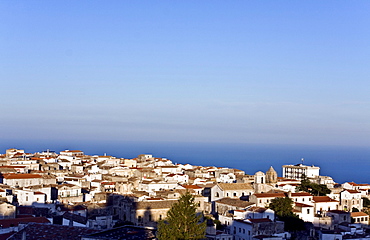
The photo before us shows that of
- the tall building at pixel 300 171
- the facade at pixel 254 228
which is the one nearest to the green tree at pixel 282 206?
the facade at pixel 254 228

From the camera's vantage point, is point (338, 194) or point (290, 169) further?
point (290, 169)

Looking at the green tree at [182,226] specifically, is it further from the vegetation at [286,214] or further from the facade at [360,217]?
the facade at [360,217]

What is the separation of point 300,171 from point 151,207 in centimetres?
4049

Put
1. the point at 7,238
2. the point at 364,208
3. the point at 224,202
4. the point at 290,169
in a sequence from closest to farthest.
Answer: the point at 7,238 → the point at 224,202 → the point at 364,208 → the point at 290,169

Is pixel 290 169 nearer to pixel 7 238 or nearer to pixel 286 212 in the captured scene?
pixel 286 212

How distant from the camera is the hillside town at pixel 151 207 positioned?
3247cm

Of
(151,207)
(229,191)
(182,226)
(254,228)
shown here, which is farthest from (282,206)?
(182,226)

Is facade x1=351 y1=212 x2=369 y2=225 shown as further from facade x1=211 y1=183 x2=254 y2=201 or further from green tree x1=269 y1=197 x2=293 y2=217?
facade x1=211 y1=183 x2=254 y2=201

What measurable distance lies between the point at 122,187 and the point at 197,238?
2957cm

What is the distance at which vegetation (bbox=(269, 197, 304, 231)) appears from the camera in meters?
40.4

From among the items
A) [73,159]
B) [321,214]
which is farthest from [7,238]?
[73,159]

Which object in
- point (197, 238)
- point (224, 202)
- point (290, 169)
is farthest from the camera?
point (290, 169)

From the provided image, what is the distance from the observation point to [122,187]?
174ft

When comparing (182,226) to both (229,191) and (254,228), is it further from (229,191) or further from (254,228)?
(229,191)
